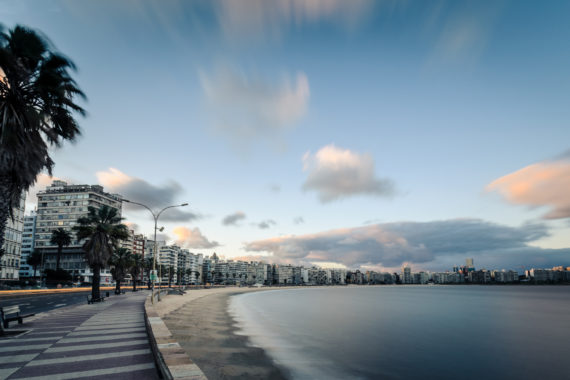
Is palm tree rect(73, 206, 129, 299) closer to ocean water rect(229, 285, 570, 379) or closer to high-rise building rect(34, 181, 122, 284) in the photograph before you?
ocean water rect(229, 285, 570, 379)

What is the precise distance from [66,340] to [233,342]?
967 centimetres

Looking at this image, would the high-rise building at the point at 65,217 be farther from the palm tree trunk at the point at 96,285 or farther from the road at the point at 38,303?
the palm tree trunk at the point at 96,285

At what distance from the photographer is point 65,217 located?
141875mm

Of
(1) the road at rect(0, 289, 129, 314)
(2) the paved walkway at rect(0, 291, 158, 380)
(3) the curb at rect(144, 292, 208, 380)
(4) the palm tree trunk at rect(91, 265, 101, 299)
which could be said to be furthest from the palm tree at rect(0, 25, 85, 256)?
(4) the palm tree trunk at rect(91, 265, 101, 299)

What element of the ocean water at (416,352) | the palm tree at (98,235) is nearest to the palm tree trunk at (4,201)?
the ocean water at (416,352)

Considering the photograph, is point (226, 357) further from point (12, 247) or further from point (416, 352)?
point (12, 247)

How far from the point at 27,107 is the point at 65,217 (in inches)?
6084

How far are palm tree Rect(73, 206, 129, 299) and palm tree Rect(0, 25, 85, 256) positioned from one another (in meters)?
22.1

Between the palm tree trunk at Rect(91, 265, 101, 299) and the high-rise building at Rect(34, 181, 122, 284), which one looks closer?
the palm tree trunk at Rect(91, 265, 101, 299)

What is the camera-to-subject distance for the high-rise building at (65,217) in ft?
451

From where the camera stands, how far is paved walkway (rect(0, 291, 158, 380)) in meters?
8.98

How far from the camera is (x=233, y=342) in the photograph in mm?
20562

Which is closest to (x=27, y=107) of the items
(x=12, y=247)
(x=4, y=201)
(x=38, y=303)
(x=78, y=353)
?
(x=4, y=201)

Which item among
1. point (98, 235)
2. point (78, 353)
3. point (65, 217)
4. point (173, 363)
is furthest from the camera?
point (65, 217)
